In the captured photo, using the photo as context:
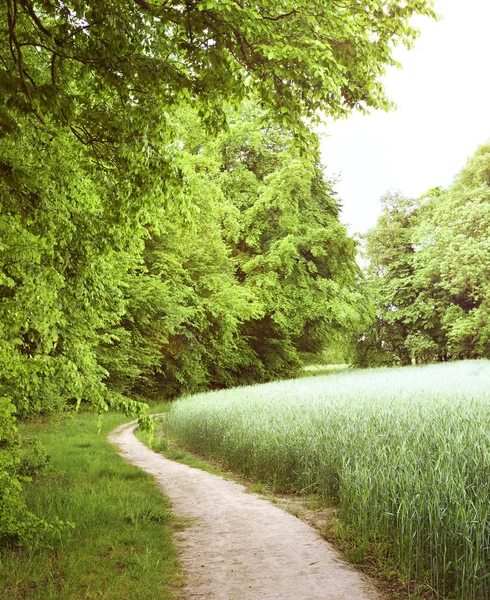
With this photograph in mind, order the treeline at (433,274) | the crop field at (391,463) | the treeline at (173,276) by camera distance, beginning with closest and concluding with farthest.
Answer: the crop field at (391,463) < the treeline at (173,276) < the treeline at (433,274)

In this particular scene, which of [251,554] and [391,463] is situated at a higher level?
[391,463]

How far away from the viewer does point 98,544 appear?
18.4 feet

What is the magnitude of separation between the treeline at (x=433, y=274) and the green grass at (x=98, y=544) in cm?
2793

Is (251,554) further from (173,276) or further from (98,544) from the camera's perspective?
(173,276)

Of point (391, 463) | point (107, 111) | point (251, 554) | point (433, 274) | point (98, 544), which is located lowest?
point (251, 554)

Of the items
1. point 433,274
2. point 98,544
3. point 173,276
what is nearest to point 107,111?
point 98,544

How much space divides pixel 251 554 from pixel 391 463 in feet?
6.69

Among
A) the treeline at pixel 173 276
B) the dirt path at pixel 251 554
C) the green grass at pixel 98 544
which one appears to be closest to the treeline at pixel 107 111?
the treeline at pixel 173 276

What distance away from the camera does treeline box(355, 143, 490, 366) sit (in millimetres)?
35188

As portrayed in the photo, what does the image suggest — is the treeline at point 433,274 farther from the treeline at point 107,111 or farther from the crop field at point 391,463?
the treeline at point 107,111

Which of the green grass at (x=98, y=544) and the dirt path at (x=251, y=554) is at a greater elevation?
the green grass at (x=98, y=544)

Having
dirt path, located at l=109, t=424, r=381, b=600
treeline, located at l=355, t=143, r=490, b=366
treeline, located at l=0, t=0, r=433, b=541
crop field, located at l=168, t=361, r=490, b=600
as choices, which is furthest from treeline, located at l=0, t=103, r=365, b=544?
treeline, located at l=355, t=143, r=490, b=366

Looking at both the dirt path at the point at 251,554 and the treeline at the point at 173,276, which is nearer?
the dirt path at the point at 251,554

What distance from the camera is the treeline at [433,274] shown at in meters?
35.2
